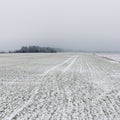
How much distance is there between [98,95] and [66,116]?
2893mm

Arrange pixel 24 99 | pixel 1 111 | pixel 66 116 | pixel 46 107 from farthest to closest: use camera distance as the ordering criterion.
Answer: pixel 24 99
pixel 46 107
pixel 1 111
pixel 66 116

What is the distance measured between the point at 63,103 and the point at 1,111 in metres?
2.16

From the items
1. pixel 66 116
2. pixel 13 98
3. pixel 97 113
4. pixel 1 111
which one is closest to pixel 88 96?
pixel 97 113

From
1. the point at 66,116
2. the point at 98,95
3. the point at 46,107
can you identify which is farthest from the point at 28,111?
the point at 98,95

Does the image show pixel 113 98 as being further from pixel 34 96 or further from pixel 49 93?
pixel 34 96

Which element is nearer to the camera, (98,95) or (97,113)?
(97,113)

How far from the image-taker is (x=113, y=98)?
7.14 meters

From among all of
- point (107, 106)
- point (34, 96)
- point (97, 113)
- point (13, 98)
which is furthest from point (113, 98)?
Answer: point (13, 98)

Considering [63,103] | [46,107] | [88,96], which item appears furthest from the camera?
[88,96]

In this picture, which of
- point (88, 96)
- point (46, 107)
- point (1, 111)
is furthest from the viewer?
point (88, 96)

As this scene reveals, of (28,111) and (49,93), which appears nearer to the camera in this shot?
(28,111)

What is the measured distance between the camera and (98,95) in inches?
299

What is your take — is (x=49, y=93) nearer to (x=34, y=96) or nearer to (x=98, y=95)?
(x=34, y=96)

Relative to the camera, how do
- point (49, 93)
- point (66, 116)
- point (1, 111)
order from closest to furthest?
point (66, 116)
point (1, 111)
point (49, 93)
